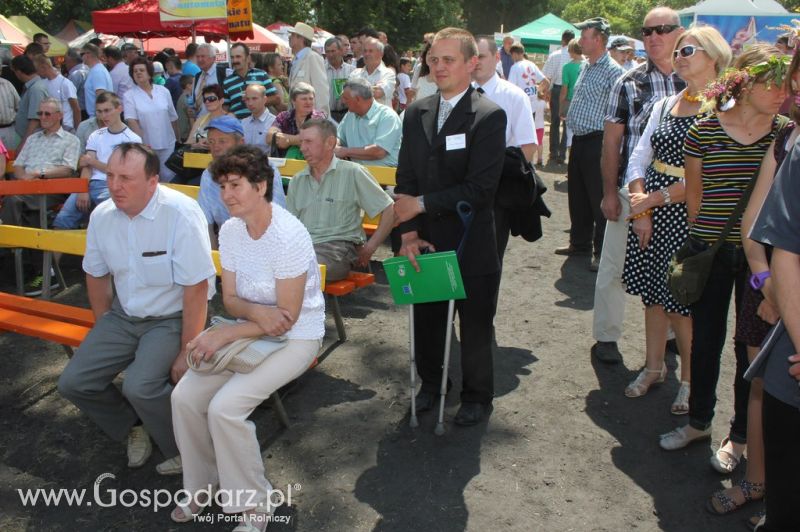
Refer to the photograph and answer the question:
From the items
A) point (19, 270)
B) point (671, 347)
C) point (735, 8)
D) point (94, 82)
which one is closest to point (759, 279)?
point (671, 347)

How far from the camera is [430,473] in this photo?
356cm

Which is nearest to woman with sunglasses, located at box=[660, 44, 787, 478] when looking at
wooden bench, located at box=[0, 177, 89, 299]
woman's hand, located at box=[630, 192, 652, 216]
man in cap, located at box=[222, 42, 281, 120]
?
woman's hand, located at box=[630, 192, 652, 216]

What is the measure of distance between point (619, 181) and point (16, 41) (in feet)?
75.2

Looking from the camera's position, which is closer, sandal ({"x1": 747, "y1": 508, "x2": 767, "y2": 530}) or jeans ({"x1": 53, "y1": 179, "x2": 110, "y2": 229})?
sandal ({"x1": 747, "y1": 508, "x2": 767, "y2": 530})

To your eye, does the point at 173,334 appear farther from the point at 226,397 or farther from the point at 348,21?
the point at 348,21

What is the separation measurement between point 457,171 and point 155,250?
159cm

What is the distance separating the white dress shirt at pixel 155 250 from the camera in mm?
3635

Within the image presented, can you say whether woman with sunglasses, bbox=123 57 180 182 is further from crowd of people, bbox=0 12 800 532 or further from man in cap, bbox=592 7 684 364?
man in cap, bbox=592 7 684 364

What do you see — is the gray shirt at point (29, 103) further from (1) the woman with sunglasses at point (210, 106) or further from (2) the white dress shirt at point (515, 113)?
(2) the white dress shirt at point (515, 113)

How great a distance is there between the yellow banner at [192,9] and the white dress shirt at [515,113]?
6310 mm

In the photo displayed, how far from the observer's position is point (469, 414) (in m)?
3.99

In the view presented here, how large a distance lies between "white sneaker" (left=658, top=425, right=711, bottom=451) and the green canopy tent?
2283cm

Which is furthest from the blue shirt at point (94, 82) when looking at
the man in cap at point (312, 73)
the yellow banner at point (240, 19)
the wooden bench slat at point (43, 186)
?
the wooden bench slat at point (43, 186)

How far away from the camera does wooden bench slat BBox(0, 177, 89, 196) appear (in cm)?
595
